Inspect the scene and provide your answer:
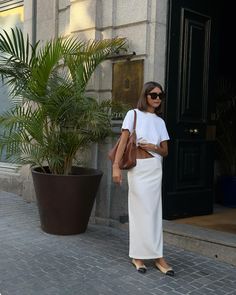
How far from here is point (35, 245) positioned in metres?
5.46

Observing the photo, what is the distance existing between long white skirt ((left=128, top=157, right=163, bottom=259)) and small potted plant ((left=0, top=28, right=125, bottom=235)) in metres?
1.30

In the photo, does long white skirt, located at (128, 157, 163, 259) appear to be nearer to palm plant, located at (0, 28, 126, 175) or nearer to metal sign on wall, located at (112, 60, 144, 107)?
palm plant, located at (0, 28, 126, 175)

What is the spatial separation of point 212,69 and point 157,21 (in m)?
1.27

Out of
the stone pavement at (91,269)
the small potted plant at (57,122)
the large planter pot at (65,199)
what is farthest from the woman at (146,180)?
the large planter pot at (65,199)

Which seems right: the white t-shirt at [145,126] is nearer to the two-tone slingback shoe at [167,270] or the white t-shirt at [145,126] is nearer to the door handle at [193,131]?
the two-tone slingback shoe at [167,270]

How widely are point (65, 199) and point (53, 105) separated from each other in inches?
46.1

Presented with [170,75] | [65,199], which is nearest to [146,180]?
[65,199]

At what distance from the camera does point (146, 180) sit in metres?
4.54

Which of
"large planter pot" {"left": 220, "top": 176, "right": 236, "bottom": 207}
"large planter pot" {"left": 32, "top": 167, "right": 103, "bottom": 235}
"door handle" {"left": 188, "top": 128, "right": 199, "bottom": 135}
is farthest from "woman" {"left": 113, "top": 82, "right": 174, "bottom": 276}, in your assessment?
"large planter pot" {"left": 220, "top": 176, "right": 236, "bottom": 207}

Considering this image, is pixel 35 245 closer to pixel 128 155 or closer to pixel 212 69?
pixel 128 155

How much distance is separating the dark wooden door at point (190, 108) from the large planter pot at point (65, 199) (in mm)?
1066

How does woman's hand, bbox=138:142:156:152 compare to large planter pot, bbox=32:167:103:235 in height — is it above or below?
above

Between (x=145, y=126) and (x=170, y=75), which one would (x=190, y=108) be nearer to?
(x=170, y=75)

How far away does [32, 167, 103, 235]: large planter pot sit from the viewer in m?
5.75
